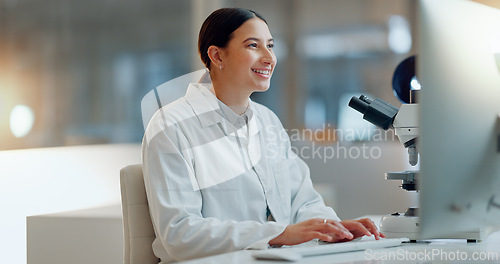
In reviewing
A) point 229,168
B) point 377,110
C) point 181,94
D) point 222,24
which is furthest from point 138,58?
point 377,110

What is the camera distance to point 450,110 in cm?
A: 83

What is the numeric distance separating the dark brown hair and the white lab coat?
148 mm

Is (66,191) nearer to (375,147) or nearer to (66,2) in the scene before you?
(66,2)

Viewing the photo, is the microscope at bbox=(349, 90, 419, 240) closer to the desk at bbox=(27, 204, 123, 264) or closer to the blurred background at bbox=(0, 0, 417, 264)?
the desk at bbox=(27, 204, 123, 264)

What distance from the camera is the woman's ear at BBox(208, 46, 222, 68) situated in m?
1.82

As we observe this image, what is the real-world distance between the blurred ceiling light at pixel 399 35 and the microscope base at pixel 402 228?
9.64ft

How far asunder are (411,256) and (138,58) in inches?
85.0

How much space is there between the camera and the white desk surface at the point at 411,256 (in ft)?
3.57

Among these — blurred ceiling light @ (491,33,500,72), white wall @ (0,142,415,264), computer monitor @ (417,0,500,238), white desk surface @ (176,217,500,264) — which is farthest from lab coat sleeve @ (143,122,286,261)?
white wall @ (0,142,415,264)

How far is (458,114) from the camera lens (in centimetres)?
85

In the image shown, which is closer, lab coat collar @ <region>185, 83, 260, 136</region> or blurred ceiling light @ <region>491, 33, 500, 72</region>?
blurred ceiling light @ <region>491, 33, 500, 72</region>

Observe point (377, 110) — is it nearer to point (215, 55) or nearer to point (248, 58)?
point (248, 58)

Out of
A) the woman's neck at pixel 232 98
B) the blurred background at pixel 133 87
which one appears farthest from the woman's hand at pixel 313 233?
the blurred background at pixel 133 87

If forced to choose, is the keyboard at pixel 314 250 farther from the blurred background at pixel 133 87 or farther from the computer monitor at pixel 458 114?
the blurred background at pixel 133 87
